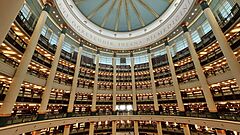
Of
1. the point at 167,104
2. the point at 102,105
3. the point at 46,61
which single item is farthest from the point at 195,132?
the point at 46,61

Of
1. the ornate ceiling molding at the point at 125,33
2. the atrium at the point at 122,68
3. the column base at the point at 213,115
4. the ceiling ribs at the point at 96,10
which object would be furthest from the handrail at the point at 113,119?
the ceiling ribs at the point at 96,10

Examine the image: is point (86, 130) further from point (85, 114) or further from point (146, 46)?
point (146, 46)

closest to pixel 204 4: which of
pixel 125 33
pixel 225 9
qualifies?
pixel 225 9

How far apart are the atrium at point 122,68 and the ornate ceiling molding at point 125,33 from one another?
24cm

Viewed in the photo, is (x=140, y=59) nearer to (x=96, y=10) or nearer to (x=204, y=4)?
(x=96, y=10)

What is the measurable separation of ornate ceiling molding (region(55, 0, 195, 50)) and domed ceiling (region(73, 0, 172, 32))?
1.10m

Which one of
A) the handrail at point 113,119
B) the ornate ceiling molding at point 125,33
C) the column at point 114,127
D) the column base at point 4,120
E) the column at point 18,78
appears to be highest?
the ornate ceiling molding at point 125,33

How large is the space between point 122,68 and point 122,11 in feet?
46.8

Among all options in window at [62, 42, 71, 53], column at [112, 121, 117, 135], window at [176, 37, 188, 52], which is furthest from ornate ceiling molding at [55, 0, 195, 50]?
column at [112, 121, 117, 135]

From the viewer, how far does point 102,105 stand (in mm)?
29891

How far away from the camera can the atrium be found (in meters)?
14.6

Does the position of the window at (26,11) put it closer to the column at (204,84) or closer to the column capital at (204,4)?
the column capital at (204,4)

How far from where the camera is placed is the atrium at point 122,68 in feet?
47.9

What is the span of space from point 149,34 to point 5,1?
3030cm
